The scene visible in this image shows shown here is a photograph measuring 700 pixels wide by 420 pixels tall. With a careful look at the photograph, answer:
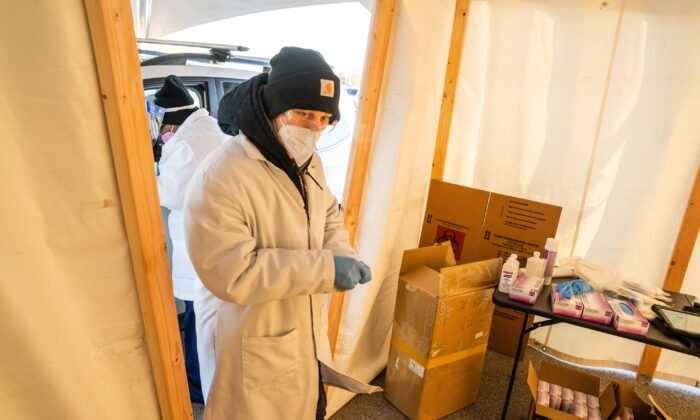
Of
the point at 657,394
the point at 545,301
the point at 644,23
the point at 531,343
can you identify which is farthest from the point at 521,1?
the point at 657,394

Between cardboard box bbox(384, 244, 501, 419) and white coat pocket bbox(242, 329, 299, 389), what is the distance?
0.79 meters

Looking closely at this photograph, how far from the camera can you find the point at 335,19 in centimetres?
279

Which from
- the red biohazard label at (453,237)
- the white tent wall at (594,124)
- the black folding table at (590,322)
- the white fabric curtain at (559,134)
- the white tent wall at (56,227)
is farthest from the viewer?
the red biohazard label at (453,237)

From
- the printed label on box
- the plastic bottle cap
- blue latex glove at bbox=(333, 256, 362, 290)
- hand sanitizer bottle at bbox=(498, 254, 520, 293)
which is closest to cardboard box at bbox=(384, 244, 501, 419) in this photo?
the printed label on box

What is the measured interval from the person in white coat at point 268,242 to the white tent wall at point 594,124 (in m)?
1.54

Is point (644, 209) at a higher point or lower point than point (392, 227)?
higher

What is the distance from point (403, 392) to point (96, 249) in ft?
5.34

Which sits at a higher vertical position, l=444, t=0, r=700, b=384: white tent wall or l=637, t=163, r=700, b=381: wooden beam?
l=444, t=0, r=700, b=384: white tent wall

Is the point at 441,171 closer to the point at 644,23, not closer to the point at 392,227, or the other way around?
the point at 392,227

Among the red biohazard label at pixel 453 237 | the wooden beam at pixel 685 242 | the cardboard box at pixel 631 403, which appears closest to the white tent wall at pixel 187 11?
the red biohazard label at pixel 453 237

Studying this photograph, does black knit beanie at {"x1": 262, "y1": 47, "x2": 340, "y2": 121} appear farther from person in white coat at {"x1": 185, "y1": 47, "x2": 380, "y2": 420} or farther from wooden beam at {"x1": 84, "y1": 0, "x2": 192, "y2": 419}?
wooden beam at {"x1": 84, "y1": 0, "x2": 192, "y2": 419}

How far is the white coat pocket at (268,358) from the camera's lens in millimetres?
1125

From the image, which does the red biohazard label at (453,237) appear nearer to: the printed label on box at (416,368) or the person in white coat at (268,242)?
the printed label on box at (416,368)

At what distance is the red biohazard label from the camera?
245cm
